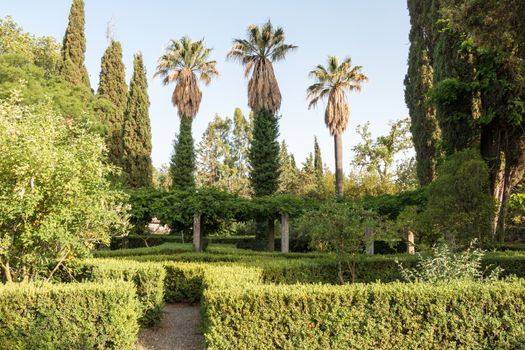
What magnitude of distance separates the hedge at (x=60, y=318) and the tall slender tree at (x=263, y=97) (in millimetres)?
20015

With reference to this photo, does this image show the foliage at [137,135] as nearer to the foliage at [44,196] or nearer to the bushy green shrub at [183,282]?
the bushy green shrub at [183,282]

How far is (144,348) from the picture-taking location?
7473mm

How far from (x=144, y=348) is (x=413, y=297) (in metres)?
4.37

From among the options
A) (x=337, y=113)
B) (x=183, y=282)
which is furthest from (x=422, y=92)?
(x=183, y=282)

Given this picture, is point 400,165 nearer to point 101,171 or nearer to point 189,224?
point 189,224

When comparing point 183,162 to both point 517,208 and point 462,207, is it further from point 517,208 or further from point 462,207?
point 462,207

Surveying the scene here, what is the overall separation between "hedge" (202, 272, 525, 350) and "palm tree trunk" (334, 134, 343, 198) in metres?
20.7

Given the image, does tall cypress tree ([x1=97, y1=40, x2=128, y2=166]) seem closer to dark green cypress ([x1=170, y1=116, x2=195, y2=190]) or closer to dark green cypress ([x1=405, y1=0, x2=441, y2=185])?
dark green cypress ([x1=170, y1=116, x2=195, y2=190])

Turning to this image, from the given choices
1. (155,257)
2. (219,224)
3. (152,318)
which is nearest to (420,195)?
(219,224)

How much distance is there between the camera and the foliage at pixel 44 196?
24.0ft

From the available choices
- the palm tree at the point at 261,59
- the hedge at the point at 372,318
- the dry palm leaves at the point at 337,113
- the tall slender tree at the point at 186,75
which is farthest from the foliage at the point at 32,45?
the hedge at the point at 372,318

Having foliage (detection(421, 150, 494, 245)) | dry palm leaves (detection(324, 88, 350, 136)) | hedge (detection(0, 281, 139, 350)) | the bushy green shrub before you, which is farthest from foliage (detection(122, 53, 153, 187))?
Result: hedge (detection(0, 281, 139, 350))

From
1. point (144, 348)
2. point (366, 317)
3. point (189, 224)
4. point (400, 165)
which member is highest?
point (400, 165)

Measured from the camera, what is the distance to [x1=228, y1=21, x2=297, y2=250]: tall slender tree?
26359 mm
